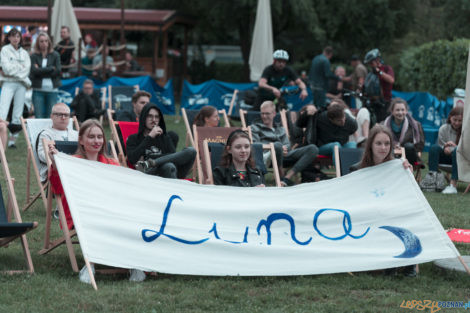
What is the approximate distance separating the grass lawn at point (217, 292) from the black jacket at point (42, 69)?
7885 mm

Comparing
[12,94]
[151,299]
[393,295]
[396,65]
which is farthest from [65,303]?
[396,65]

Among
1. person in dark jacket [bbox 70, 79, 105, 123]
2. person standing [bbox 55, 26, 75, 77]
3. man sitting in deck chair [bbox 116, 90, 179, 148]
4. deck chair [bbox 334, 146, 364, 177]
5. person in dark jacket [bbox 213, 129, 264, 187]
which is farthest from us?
person standing [bbox 55, 26, 75, 77]

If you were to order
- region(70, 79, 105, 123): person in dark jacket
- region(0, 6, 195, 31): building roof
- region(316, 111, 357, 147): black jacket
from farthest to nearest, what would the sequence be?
1. region(0, 6, 195, 31): building roof
2. region(70, 79, 105, 123): person in dark jacket
3. region(316, 111, 357, 147): black jacket

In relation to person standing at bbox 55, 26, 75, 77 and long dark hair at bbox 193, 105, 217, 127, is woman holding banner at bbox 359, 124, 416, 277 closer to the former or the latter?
long dark hair at bbox 193, 105, 217, 127

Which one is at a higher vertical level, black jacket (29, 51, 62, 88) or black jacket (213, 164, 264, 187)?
black jacket (29, 51, 62, 88)

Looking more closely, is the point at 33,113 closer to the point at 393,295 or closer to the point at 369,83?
the point at 369,83

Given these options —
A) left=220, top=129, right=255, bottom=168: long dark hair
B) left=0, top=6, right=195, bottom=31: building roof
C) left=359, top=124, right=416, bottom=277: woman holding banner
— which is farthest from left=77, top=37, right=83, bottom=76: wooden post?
left=359, top=124, right=416, bottom=277: woman holding banner

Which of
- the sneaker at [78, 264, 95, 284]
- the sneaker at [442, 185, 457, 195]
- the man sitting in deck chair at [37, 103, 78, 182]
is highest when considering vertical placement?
the man sitting in deck chair at [37, 103, 78, 182]

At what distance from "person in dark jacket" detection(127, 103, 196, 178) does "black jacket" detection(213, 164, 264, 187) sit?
52.4 inches

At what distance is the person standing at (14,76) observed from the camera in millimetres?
13805

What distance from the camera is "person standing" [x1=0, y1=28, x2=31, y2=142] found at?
543 inches

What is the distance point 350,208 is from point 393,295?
3.44 ft

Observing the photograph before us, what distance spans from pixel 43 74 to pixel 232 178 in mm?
7700

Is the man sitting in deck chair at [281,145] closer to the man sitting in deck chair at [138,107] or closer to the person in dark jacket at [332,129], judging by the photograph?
the person in dark jacket at [332,129]
